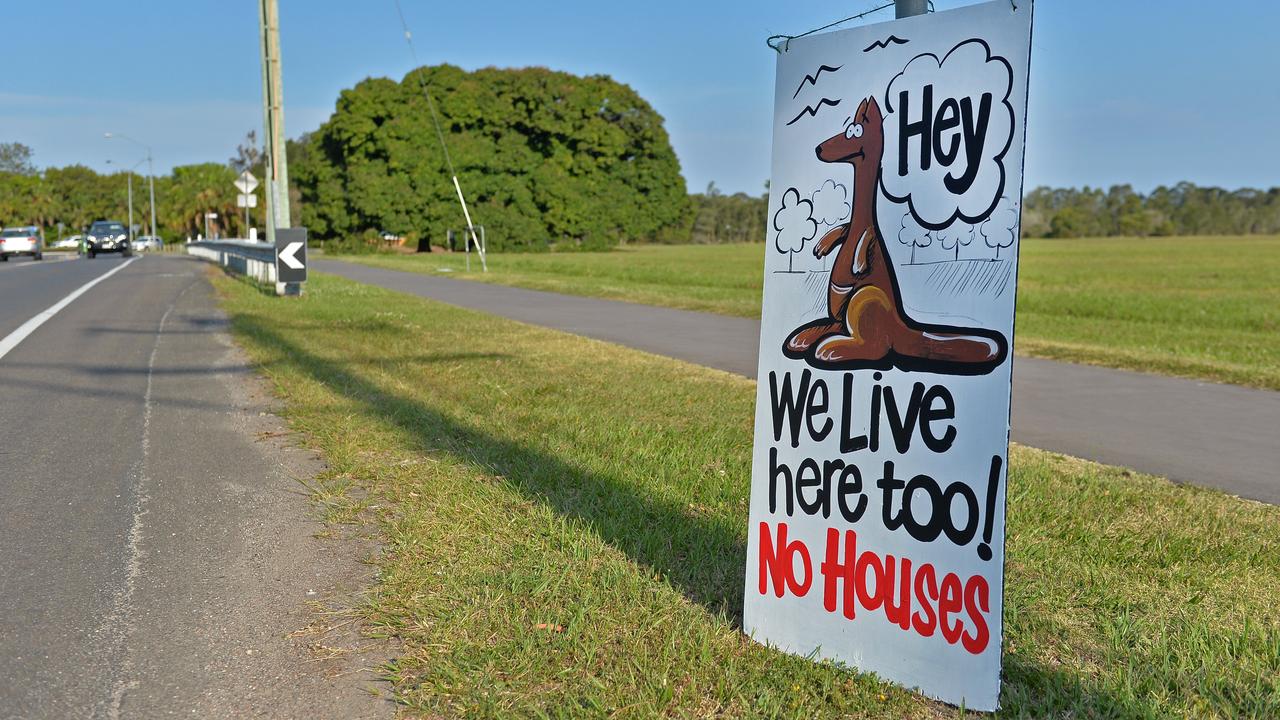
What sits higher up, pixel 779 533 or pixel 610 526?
pixel 779 533

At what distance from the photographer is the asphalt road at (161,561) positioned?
123 inches

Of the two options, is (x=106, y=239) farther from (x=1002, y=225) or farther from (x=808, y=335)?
(x=1002, y=225)

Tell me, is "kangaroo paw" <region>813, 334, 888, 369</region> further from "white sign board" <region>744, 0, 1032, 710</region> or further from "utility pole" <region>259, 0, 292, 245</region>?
"utility pole" <region>259, 0, 292, 245</region>

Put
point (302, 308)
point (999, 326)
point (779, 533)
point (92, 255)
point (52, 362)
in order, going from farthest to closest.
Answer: point (92, 255) < point (302, 308) < point (52, 362) < point (779, 533) < point (999, 326)

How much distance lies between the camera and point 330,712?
9.75 ft

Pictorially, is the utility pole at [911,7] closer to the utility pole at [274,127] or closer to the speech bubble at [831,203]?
the speech bubble at [831,203]

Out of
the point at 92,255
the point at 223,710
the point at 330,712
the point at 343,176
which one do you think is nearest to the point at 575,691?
the point at 330,712

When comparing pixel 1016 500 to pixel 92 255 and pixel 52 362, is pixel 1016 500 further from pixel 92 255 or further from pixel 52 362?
pixel 92 255

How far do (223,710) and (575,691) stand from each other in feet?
3.23

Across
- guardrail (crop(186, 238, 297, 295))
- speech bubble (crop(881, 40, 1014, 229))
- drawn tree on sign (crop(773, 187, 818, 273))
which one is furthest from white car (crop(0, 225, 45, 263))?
speech bubble (crop(881, 40, 1014, 229))

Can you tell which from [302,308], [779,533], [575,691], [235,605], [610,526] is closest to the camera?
[575,691]

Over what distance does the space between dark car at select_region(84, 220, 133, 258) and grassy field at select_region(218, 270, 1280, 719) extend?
165 ft

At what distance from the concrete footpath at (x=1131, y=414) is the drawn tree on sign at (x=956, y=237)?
12.1 feet

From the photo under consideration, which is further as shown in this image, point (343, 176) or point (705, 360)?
point (343, 176)
